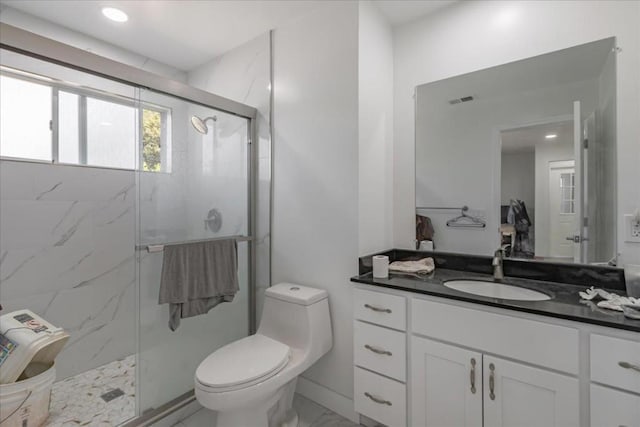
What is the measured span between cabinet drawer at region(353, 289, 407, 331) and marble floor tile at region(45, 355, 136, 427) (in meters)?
1.37

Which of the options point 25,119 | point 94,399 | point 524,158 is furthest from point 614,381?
point 25,119

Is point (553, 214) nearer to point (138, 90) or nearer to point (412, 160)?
point (412, 160)

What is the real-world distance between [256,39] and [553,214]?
2193mm

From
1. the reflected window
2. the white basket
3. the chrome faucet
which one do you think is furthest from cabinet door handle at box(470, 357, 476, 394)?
the white basket

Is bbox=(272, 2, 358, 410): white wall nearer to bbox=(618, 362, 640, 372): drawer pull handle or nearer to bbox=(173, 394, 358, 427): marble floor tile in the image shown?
bbox=(173, 394, 358, 427): marble floor tile

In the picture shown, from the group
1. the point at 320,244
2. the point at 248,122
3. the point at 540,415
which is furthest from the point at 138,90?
the point at 540,415

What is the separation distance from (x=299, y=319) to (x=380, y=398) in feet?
1.85

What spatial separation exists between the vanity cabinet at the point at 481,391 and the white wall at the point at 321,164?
48cm

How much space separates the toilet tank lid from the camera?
1.71m

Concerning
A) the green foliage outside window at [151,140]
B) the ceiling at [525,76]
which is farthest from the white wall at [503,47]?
the green foliage outside window at [151,140]

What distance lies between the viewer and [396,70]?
2012 mm

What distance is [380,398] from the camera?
1537 millimetres

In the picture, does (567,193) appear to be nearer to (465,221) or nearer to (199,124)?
(465,221)

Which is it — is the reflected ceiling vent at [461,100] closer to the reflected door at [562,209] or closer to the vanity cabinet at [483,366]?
the reflected door at [562,209]
